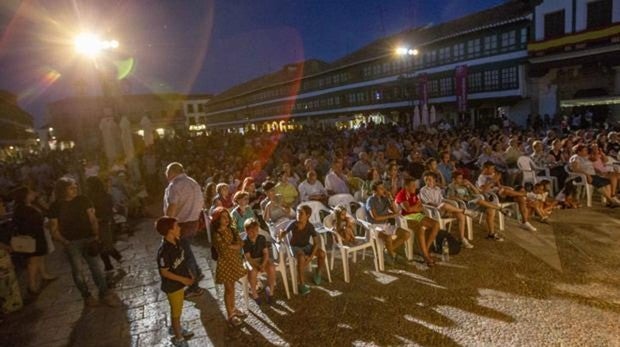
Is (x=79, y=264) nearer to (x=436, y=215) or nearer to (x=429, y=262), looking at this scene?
(x=429, y=262)

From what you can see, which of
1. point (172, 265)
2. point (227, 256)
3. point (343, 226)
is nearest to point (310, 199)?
point (343, 226)

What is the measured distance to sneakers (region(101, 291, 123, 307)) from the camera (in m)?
4.94

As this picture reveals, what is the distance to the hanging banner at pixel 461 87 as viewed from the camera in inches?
1004

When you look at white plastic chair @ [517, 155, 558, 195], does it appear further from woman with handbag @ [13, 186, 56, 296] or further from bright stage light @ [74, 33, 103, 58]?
bright stage light @ [74, 33, 103, 58]

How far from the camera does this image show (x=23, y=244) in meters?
5.23

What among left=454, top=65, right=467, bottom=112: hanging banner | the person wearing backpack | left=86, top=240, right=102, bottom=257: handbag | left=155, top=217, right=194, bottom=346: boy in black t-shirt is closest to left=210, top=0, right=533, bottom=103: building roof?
left=454, top=65, right=467, bottom=112: hanging banner

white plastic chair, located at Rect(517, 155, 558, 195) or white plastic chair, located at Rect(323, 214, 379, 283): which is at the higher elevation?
white plastic chair, located at Rect(517, 155, 558, 195)

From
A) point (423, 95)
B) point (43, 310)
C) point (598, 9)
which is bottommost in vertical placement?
point (43, 310)

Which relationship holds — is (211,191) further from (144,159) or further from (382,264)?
(144,159)

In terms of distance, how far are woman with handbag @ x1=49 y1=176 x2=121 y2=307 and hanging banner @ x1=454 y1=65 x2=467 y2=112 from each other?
24994 millimetres

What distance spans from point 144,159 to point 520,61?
897 inches

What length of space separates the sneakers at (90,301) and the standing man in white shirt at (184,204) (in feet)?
4.05

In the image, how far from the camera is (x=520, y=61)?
23359 mm

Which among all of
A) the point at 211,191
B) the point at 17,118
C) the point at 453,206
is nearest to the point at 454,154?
the point at 453,206
